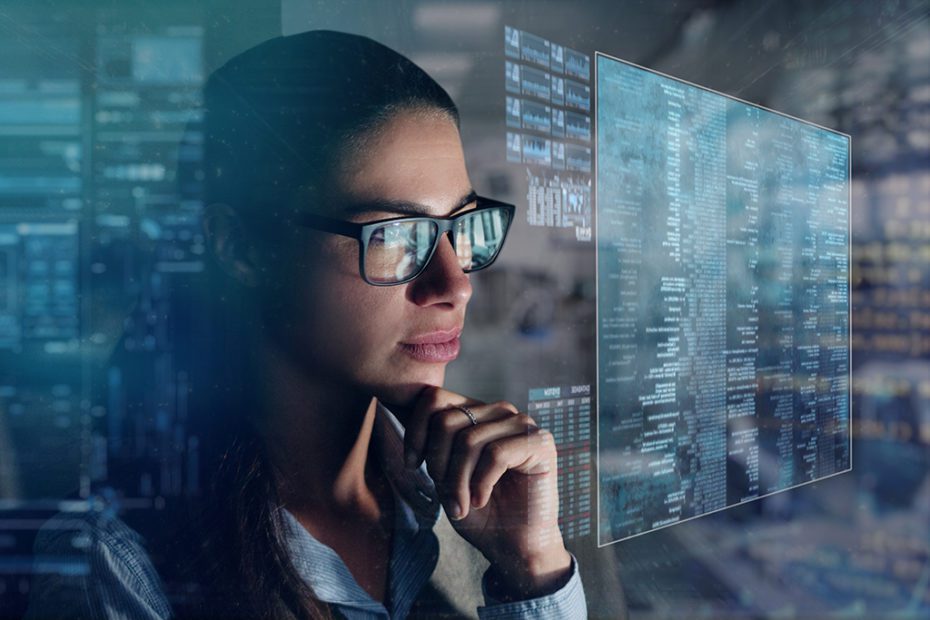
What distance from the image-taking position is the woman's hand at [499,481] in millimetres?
788

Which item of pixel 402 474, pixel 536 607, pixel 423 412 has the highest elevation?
pixel 423 412

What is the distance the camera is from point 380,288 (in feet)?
2.42

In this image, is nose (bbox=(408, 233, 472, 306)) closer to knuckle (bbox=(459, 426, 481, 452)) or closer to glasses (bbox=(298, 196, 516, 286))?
glasses (bbox=(298, 196, 516, 286))

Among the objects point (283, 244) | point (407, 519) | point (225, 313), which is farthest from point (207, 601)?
point (283, 244)

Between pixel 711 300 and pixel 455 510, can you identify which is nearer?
pixel 455 510

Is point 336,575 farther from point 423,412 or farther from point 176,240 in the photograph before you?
point 176,240

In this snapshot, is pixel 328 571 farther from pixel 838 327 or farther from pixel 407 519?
pixel 838 327

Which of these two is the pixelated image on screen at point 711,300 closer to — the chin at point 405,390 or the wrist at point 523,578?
the wrist at point 523,578

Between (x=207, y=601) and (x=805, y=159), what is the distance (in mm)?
1291

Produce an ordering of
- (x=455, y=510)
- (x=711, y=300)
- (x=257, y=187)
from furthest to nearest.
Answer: (x=711, y=300) → (x=455, y=510) → (x=257, y=187)

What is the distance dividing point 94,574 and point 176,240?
0.46 m

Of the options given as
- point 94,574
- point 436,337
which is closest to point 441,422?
point 436,337

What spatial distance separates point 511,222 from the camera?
0.81 metres

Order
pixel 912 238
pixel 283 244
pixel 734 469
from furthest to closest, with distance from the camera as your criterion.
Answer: pixel 912 238, pixel 734 469, pixel 283 244
